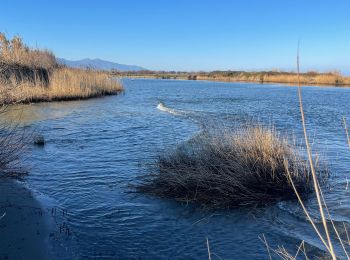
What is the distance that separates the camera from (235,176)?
7.33 m

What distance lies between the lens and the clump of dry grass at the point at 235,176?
23.3ft

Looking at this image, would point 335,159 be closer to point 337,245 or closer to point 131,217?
point 337,245

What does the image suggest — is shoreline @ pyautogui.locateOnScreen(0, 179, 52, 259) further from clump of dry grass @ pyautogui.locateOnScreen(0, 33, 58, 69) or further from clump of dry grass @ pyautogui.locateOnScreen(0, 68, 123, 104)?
clump of dry grass @ pyautogui.locateOnScreen(0, 33, 58, 69)

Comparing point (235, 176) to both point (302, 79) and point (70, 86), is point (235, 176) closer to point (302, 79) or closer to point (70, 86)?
point (70, 86)

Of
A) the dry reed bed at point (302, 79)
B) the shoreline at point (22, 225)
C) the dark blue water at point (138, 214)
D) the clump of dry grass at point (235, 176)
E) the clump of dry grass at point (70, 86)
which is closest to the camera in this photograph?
the shoreline at point (22, 225)

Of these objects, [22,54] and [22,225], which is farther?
[22,54]

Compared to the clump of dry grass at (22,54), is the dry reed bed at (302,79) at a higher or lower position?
lower

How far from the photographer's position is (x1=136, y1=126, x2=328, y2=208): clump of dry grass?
280 inches

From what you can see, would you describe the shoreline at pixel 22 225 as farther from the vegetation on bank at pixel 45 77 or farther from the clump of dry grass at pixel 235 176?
the vegetation on bank at pixel 45 77

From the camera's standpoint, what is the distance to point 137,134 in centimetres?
1512

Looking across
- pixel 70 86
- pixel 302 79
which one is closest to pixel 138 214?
pixel 70 86

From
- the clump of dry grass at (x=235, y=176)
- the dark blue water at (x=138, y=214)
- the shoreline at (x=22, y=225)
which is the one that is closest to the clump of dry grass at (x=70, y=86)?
the dark blue water at (x=138, y=214)

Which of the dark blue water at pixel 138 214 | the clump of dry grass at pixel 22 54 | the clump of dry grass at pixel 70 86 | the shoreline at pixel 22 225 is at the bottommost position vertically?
the dark blue water at pixel 138 214

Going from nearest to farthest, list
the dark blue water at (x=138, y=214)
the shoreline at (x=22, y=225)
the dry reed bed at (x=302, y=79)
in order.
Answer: the shoreline at (x=22, y=225), the dark blue water at (x=138, y=214), the dry reed bed at (x=302, y=79)
